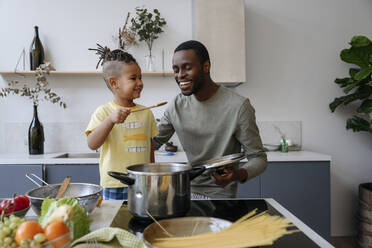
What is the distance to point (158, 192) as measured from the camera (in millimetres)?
801

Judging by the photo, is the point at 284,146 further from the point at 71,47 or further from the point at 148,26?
the point at 71,47

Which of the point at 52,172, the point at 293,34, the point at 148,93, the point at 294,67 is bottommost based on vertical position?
the point at 52,172

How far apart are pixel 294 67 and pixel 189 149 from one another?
1.95 metres

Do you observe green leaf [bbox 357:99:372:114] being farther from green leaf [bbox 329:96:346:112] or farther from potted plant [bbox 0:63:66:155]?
potted plant [bbox 0:63:66:155]

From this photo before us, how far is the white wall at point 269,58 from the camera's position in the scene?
2.89 metres

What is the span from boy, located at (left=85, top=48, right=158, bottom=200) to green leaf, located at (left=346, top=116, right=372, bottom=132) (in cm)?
202

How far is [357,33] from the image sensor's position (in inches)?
119

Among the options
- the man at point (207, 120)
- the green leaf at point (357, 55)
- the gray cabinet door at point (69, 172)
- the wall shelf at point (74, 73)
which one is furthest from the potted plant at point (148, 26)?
the green leaf at point (357, 55)

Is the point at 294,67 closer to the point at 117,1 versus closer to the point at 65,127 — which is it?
the point at 117,1

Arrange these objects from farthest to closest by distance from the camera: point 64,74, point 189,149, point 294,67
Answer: point 294,67 → point 64,74 → point 189,149

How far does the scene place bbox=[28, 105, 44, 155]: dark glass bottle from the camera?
8.63 feet

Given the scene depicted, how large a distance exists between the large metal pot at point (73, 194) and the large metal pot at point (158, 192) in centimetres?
11

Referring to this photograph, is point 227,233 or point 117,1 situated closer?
point 227,233

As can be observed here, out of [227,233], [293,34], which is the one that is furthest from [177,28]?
[227,233]
